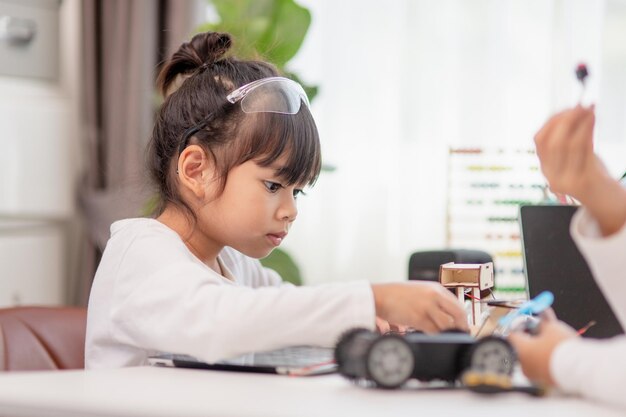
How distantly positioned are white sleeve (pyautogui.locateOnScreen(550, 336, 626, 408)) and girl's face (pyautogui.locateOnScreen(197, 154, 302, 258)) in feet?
1.95

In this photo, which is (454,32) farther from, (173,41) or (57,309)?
(57,309)

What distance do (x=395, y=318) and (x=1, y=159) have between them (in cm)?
179

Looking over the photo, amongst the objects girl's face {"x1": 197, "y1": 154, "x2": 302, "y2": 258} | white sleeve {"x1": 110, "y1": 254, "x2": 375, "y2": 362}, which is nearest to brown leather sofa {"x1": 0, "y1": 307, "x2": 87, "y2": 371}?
girl's face {"x1": 197, "y1": 154, "x2": 302, "y2": 258}

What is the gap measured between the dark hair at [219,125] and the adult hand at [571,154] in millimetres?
525

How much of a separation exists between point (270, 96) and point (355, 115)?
1485 mm

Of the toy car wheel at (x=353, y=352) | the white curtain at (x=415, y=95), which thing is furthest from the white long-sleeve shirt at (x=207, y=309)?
the white curtain at (x=415, y=95)

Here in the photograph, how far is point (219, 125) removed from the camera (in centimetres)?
129

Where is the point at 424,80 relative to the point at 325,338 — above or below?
above

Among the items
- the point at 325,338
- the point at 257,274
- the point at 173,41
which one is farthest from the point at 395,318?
the point at 173,41

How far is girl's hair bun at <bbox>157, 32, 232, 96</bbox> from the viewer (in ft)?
4.59

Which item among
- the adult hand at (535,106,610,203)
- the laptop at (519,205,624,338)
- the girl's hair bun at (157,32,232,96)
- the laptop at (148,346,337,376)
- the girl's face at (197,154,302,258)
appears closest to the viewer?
the adult hand at (535,106,610,203)

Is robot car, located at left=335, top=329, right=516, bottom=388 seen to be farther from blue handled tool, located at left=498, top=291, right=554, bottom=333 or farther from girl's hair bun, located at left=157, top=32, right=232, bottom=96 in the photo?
girl's hair bun, located at left=157, top=32, right=232, bottom=96

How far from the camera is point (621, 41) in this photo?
2.47 metres

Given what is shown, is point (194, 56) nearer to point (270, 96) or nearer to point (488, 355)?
point (270, 96)
